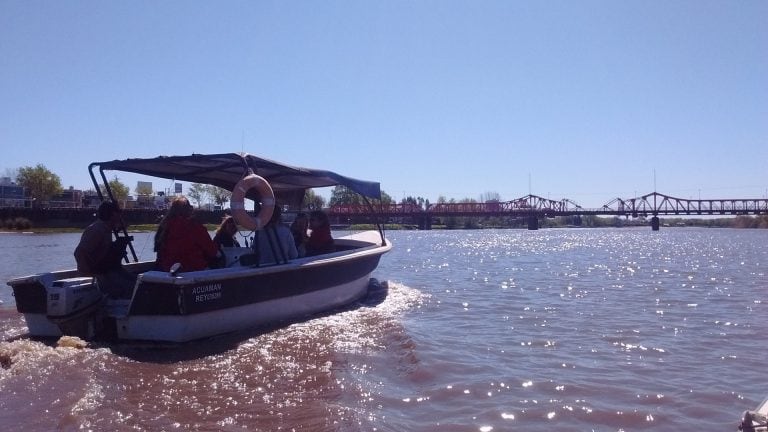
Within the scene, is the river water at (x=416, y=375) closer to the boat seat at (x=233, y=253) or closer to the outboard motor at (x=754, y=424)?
the outboard motor at (x=754, y=424)

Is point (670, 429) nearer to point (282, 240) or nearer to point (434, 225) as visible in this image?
point (282, 240)

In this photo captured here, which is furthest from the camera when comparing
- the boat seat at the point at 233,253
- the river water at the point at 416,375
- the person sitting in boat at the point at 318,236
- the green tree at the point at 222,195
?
the green tree at the point at 222,195

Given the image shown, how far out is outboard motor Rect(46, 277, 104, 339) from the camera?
7582mm

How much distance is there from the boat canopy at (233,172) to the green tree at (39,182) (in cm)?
7902

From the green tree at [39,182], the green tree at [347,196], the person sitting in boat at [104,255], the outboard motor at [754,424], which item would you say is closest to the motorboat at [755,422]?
the outboard motor at [754,424]

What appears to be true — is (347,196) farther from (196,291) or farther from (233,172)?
(196,291)

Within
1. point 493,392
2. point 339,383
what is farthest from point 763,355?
point 339,383

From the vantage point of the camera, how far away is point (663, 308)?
1226 centimetres

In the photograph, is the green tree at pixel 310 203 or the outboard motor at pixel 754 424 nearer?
the outboard motor at pixel 754 424

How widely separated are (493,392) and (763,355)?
3950 millimetres

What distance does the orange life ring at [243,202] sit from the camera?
8461 mm

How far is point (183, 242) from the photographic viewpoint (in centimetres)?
848

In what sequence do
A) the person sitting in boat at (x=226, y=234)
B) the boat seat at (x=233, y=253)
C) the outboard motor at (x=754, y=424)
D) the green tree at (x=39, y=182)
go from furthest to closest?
the green tree at (x=39, y=182) < the person sitting in boat at (x=226, y=234) < the boat seat at (x=233, y=253) < the outboard motor at (x=754, y=424)

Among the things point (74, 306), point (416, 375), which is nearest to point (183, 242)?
point (74, 306)
